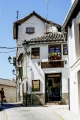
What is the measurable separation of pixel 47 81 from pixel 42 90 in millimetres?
1082

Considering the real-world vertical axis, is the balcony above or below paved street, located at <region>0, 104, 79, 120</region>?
above

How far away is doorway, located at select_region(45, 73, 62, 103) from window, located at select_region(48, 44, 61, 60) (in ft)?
5.47

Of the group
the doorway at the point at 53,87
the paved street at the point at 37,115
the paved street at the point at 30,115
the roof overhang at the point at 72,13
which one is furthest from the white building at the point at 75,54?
the doorway at the point at 53,87

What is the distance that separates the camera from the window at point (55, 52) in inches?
1079

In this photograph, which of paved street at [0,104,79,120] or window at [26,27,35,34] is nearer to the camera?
paved street at [0,104,79,120]

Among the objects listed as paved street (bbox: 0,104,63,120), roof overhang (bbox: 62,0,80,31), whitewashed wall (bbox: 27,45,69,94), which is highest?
roof overhang (bbox: 62,0,80,31)

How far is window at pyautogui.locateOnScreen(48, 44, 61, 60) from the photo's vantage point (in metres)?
27.4

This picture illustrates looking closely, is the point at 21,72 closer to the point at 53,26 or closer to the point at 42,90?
the point at 42,90

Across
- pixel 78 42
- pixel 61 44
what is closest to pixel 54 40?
pixel 61 44

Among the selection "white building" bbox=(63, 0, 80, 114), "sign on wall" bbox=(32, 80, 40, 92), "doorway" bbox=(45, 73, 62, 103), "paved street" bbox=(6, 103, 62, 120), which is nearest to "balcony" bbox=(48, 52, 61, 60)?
"doorway" bbox=(45, 73, 62, 103)

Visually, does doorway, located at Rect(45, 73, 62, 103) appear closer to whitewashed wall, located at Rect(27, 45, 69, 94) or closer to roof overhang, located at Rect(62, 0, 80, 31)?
whitewashed wall, located at Rect(27, 45, 69, 94)

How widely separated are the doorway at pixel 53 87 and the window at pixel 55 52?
1.67 meters

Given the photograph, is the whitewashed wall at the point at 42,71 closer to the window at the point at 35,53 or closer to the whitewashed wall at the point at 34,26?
the window at the point at 35,53

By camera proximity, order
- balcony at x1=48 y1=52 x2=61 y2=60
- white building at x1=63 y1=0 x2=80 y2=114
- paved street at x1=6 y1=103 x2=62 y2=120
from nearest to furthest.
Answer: paved street at x1=6 y1=103 x2=62 y2=120 < white building at x1=63 y1=0 x2=80 y2=114 < balcony at x1=48 y1=52 x2=61 y2=60
